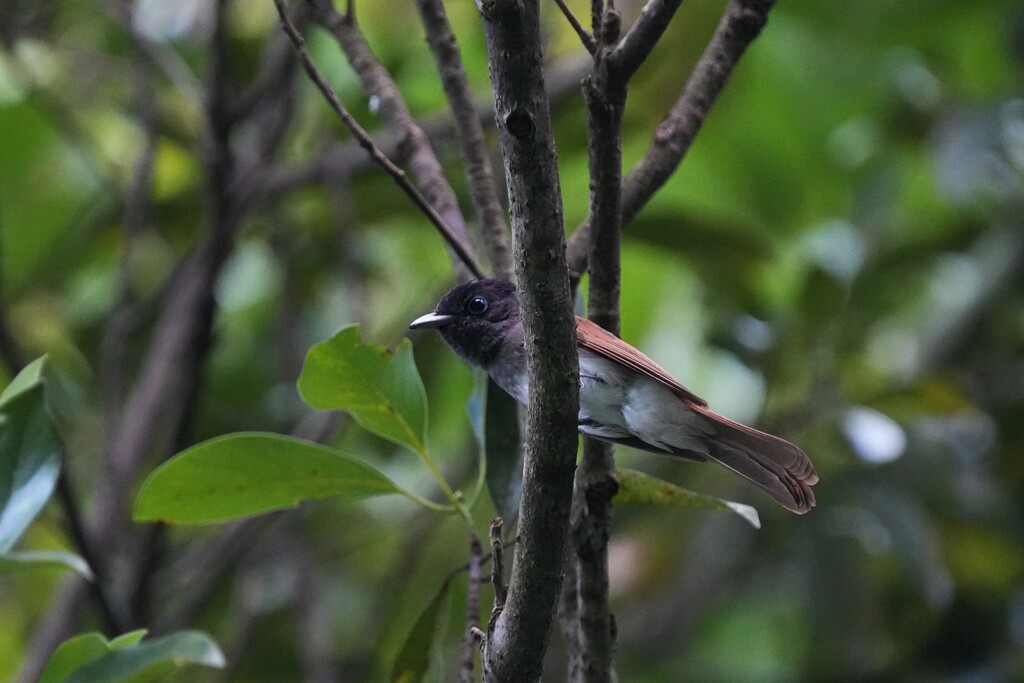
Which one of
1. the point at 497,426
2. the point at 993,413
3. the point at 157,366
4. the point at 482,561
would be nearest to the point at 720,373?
the point at 993,413

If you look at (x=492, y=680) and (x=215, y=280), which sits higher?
(x=492, y=680)

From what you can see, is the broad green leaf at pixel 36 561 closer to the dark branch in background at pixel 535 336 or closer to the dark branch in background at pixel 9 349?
the dark branch in background at pixel 535 336

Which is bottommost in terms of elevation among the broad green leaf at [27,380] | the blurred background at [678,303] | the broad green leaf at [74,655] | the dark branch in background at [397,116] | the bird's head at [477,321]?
the blurred background at [678,303]

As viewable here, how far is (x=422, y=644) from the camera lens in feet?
6.77

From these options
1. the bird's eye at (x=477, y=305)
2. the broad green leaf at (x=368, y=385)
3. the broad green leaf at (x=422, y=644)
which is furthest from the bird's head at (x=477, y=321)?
the broad green leaf at (x=422, y=644)

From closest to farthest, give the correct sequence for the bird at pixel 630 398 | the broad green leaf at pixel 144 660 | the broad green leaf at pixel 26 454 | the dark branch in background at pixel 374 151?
1. the broad green leaf at pixel 144 660
2. the broad green leaf at pixel 26 454
3. the dark branch in background at pixel 374 151
4. the bird at pixel 630 398

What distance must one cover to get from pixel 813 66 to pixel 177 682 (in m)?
3.32

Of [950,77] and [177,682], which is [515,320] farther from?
[950,77]

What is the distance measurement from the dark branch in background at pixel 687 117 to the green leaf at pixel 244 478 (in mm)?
610

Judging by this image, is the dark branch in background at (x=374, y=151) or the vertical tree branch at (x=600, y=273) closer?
the vertical tree branch at (x=600, y=273)

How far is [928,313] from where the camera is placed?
479 cm

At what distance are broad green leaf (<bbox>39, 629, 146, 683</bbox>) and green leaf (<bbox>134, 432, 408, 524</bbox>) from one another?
0.24 meters

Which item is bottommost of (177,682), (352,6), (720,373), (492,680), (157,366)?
(177,682)

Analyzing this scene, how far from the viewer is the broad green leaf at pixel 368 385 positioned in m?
2.04
